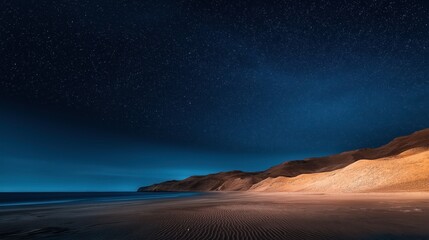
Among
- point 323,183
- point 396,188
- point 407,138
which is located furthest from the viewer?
point 407,138

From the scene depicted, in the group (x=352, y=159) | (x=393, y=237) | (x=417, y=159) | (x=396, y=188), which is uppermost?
(x=352, y=159)

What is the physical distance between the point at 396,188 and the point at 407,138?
135480 mm

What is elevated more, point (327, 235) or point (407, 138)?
point (407, 138)

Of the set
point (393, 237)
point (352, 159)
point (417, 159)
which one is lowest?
point (393, 237)

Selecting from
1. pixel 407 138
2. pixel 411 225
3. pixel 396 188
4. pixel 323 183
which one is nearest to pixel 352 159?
pixel 407 138

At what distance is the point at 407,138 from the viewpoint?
527ft

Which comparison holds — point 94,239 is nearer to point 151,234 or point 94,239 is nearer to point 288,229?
point 151,234

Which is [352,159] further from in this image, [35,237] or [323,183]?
[35,237]

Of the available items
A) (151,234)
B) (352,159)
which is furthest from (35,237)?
(352,159)

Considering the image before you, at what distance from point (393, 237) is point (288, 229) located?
3240 millimetres

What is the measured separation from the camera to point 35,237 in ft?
35.2

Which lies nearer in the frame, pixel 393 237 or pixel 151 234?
pixel 393 237

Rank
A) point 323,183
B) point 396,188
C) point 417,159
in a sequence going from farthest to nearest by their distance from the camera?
point 323,183, point 417,159, point 396,188

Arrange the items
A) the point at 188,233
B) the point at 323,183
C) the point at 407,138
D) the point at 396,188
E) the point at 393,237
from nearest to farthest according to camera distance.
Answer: the point at 393,237
the point at 188,233
the point at 396,188
the point at 323,183
the point at 407,138
